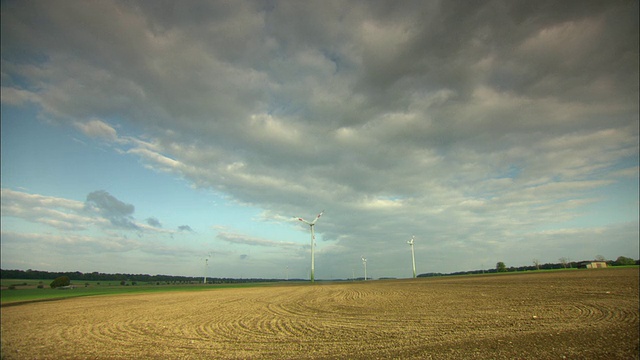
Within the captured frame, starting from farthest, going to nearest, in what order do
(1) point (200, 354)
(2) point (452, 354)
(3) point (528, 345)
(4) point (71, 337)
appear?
(4) point (71, 337)
(1) point (200, 354)
(3) point (528, 345)
(2) point (452, 354)

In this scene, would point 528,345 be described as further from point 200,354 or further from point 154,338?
point 154,338

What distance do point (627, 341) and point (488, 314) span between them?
7.88 metres

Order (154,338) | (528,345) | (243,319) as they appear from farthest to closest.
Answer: (243,319)
(154,338)
(528,345)

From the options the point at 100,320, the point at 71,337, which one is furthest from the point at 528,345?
the point at 100,320

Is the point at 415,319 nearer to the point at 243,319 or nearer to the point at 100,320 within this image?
the point at 243,319

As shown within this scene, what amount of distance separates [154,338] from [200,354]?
5857 millimetres

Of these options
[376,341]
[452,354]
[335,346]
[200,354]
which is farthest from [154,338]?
[452,354]

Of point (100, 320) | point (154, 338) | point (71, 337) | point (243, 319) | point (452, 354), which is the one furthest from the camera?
point (100, 320)

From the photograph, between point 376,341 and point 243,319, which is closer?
point 376,341

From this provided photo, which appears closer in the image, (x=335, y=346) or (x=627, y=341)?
(x=627, y=341)

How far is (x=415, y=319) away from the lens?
63.8ft

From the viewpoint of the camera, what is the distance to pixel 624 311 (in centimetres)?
1858

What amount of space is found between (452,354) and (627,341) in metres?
8.13

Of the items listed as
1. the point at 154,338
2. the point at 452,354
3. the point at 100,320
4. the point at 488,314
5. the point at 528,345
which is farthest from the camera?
the point at 100,320
